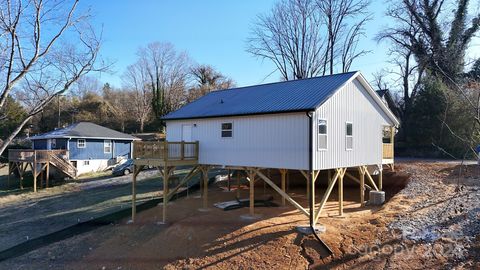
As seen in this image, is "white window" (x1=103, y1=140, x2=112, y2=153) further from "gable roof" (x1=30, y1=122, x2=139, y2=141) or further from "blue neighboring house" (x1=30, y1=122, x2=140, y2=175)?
"gable roof" (x1=30, y1=122, x2=139, y2=141)

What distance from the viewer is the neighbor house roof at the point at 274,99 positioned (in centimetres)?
1503

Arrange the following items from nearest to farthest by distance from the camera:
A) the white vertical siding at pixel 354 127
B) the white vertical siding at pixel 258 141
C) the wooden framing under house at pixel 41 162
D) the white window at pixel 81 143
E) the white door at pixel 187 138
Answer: the white vertical siding at pixel 258 141 → the white vertical siding at pixel 354 127 → the white door at pixel 187 138 → the wooden framing under house at pixel 41 162 → the white window at pixel 81 143

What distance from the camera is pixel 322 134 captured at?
1492cm

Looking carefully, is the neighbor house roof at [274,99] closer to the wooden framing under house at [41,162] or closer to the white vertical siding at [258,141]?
the white vertical siding at [258,141]

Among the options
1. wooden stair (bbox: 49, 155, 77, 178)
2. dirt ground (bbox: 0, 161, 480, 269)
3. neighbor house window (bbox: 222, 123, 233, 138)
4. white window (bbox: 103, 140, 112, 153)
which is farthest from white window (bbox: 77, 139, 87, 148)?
neighbor house window (bbox: 222, 123, 233, 138)

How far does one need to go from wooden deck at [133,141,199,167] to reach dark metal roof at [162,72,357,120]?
181cm

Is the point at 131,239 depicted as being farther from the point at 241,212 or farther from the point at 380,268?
the point at 380,268

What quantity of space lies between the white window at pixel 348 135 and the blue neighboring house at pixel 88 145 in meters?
26.0

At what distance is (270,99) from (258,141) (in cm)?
243

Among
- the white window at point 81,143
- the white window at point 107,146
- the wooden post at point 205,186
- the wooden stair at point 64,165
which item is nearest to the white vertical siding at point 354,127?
the wooden post at point 205,186

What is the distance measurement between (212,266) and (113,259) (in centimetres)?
412

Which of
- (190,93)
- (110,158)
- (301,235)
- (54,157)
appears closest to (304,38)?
(190,93)

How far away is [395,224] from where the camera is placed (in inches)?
557

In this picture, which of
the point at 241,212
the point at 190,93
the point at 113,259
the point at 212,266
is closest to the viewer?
the point at 212,266
